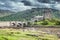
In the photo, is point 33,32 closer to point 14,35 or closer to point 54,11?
point 14,35

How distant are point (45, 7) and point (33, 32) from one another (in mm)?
3137

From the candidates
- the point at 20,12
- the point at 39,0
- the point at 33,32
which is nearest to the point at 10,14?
the point at 20,12

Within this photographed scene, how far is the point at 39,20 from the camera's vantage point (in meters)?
14.1

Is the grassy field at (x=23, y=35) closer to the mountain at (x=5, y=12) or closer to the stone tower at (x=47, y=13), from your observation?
the stone tower at (x=47, y=13)

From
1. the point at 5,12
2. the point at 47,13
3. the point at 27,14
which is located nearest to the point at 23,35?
the point at 27,14

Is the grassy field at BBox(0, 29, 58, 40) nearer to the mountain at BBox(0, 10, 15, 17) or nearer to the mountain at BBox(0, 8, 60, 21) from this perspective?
the mountain at BBox(0, 8, 60, 21)

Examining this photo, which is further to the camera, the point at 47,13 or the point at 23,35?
the point at 47,13

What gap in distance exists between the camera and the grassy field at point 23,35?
1130cm

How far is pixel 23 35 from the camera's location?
11758mm

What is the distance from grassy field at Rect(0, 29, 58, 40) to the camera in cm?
1130

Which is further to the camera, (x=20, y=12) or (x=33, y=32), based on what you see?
(x=20, y=12)

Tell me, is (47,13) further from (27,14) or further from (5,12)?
(5,12)

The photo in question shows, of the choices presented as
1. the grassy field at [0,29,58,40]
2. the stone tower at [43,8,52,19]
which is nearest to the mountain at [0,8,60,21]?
the stone tower at [43,8,52,19]

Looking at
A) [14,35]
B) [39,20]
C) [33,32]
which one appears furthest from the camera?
[39,20]
